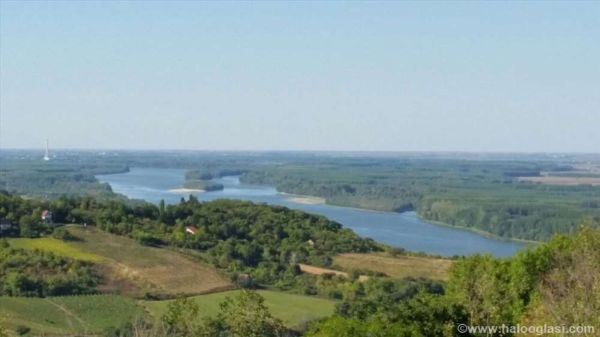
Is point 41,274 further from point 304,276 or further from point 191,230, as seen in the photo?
point 191,230

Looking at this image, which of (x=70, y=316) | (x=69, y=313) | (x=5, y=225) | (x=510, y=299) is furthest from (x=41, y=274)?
(x=510, y=299)

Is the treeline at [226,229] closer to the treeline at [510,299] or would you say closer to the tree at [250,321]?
the tree at [250,321]

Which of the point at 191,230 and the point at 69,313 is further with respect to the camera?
the point at 191,230

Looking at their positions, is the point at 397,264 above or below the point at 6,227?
below

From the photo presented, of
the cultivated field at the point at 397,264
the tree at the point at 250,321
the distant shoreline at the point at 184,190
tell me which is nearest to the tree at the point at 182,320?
the tree at the point at 250,321

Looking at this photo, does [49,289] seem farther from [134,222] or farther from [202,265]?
[134,222]

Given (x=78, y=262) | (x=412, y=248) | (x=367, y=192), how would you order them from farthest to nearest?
1. (x=367, y=192)
2. (x=412, y=248)
3. (x=78, y=262)

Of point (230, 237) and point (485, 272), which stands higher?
point (485, 272)

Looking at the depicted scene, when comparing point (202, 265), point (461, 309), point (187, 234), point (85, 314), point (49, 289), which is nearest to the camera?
point (461, 309)

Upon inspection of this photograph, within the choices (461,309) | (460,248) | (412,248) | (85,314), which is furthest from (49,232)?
(461,309)
